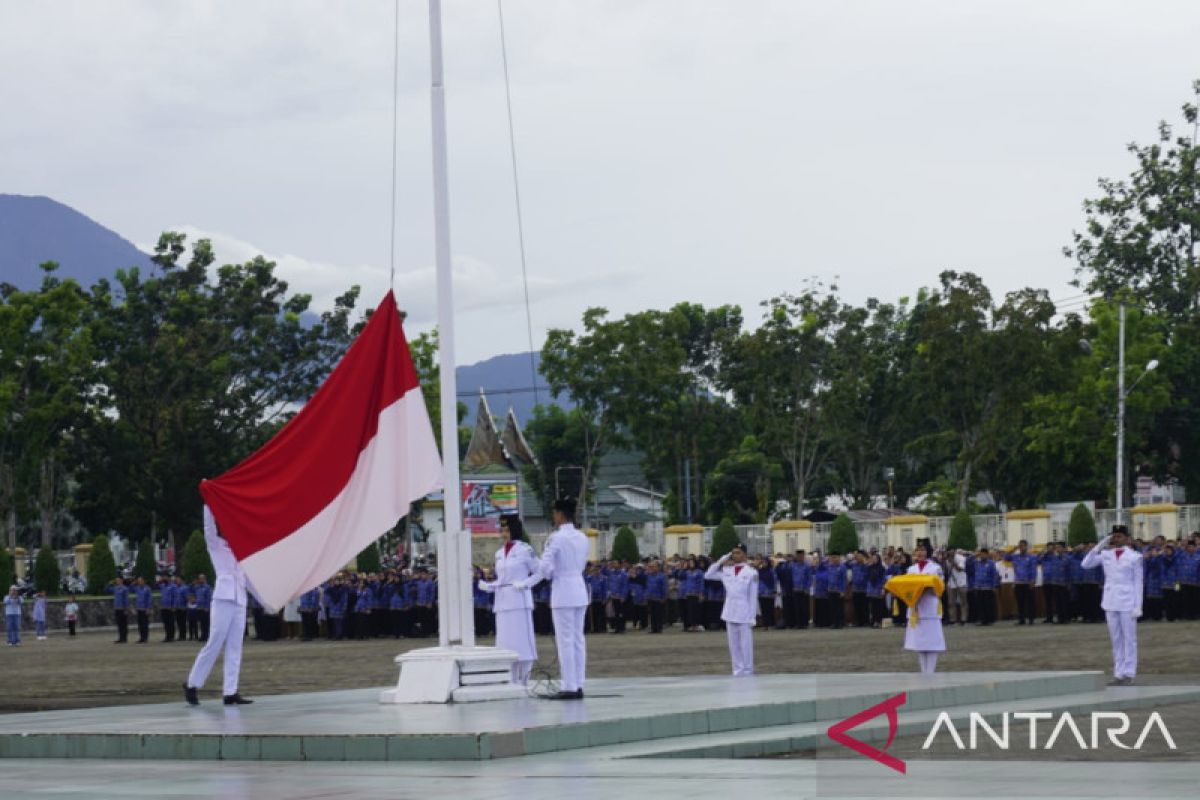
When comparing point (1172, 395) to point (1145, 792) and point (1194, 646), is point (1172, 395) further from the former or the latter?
point (1145, 792)

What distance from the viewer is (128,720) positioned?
49.7 feet

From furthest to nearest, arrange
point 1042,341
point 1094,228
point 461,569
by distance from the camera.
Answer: point 1094,228, point 1042,341, point 461,569

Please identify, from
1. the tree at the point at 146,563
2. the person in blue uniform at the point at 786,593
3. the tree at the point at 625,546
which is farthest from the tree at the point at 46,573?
→ the person in blue uniform at the point at 786,593

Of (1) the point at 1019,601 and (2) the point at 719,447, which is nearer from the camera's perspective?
(1) the point at 1019,601

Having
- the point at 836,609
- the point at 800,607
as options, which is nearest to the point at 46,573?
the point at 800,607

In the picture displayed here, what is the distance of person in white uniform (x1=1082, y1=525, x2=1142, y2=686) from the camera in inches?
751

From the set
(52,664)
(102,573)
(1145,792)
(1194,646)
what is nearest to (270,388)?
(102,573)

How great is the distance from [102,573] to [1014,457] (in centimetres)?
2808

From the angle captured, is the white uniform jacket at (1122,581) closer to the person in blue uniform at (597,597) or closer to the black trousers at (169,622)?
the person in blue uniform at (597,597)

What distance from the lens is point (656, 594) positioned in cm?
3916

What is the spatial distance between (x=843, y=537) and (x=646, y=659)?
69.2ft

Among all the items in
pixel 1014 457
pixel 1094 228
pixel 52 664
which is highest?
pixel 1094 228

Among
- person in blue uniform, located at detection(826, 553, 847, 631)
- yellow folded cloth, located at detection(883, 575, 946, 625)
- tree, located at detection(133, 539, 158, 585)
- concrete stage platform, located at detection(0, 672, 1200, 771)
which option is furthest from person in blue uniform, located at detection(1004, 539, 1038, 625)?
tree, located at detection(133, 539, 158, 585)

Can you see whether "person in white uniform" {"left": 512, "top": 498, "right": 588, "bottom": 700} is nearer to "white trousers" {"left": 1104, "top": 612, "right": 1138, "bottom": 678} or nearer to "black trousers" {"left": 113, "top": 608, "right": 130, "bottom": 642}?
"white trousers" {"left": 1104, "top": 612, "right": 1138, "bottom": 678}
